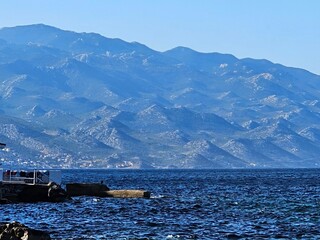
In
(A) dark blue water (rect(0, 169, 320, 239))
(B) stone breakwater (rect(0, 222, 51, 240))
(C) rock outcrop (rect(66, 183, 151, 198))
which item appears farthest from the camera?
(C) rock outcrop (rect(66, 183, 151, 198))

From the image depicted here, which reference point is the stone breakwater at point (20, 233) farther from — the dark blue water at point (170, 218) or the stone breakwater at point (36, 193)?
the stone breakwater at point (36, 193)

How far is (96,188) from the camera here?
11762cm

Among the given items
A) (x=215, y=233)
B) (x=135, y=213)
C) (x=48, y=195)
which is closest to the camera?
(x=215, y=233)

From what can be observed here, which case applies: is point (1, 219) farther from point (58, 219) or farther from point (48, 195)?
point (48, 195)

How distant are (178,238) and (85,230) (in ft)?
31.1

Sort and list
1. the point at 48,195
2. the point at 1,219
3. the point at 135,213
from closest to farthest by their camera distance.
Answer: the point at 1,219 → the point at 135,213 → the point at 48,195

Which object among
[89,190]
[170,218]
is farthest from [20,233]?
[89,190]

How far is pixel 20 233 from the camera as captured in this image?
153 ft

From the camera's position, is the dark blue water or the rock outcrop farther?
the rock outcrop

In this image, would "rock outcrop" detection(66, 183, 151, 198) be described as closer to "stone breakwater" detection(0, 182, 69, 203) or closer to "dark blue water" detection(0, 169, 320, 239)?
"dark blue water" detection(0, 169, 320, 239)

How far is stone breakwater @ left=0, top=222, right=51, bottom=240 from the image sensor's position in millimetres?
45834

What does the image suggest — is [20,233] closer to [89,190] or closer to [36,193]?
A: [36,193]

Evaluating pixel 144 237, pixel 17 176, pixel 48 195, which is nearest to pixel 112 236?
pixel 144 237

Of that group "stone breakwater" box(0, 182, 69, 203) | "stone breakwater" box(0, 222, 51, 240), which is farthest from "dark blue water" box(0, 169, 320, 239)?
"stone breakwater" box(0, 222, 51, 240)
